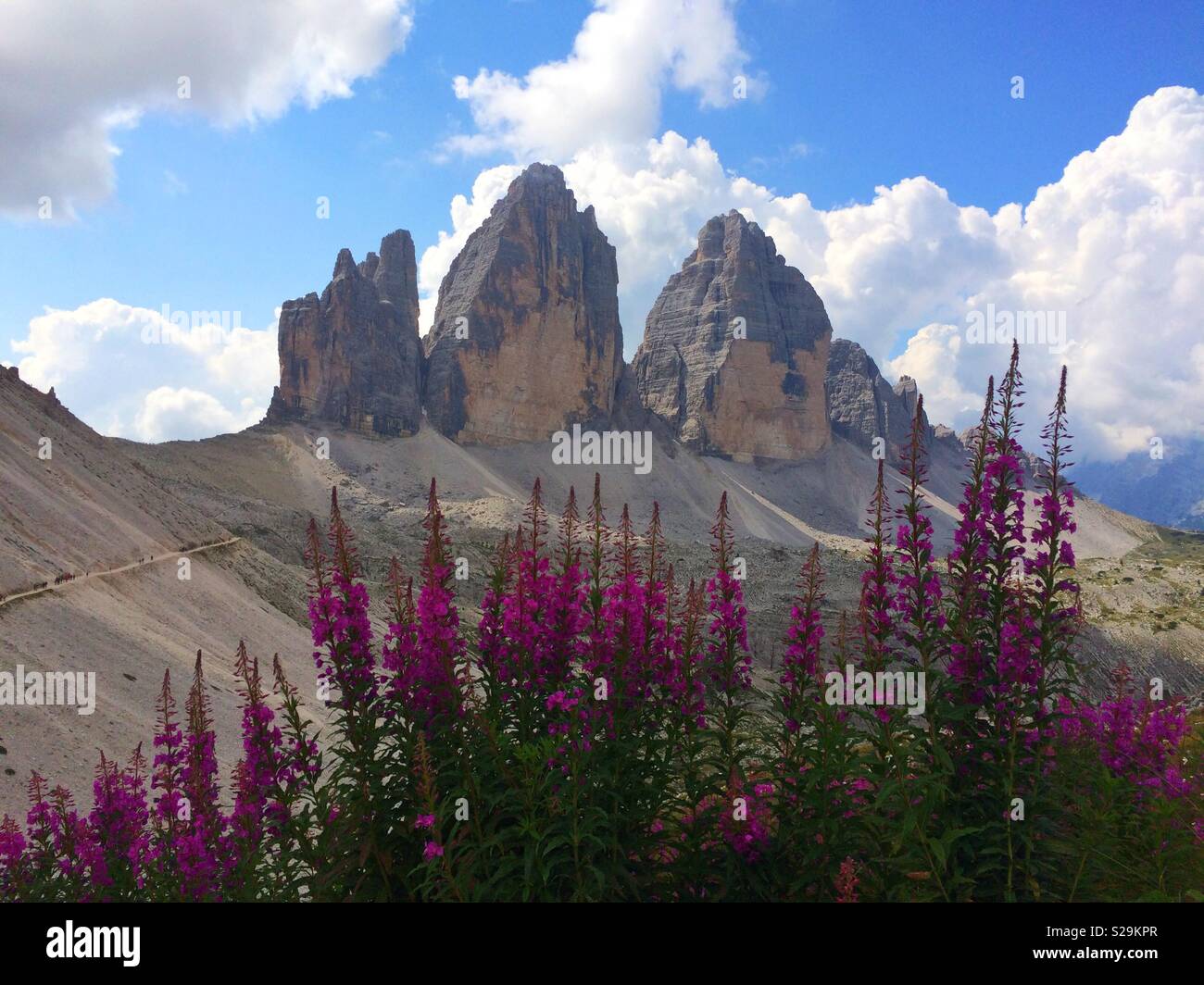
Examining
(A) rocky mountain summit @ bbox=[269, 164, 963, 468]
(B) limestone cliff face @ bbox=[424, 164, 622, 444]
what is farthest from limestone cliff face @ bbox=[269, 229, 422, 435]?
(B) limestone cliff face @ bbox=[424, 164, 622, 444]

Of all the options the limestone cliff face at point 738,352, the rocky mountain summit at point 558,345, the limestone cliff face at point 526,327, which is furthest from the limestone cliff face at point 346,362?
the limestone cliff face at point 738,352

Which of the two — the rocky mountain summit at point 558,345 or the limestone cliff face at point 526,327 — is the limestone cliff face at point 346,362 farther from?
the limestone cliff face at point 526,327

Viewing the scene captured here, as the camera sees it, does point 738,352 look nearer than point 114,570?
No

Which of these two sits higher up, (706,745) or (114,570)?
(114,570)

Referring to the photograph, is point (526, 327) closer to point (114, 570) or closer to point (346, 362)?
point (346, 362)

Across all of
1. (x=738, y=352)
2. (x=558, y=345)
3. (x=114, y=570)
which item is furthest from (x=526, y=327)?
(x=114, y=570)

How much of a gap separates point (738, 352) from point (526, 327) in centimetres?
5026

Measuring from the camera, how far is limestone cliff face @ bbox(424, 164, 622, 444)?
463 ft

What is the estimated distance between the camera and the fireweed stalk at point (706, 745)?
17.5 ft

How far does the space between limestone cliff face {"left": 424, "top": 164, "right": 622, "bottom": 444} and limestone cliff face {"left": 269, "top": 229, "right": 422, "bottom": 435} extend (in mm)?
9235

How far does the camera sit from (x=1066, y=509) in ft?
22.6

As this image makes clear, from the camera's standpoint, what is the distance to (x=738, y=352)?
557 ft

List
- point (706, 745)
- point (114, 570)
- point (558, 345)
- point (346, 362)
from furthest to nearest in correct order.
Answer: point (558, 345), point (346, 362), point (114, 570), point (706, 745)

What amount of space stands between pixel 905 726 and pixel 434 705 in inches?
140
